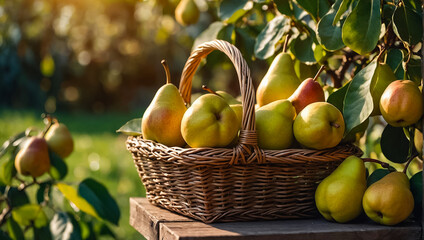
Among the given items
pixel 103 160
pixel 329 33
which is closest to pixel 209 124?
pixel 329 33

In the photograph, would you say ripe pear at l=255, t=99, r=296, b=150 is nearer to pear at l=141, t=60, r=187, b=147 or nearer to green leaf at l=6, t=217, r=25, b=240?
pear at l=141, t=60, r=187, b=147

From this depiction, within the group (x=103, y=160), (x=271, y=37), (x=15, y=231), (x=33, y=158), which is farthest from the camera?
(x=103, y=160)

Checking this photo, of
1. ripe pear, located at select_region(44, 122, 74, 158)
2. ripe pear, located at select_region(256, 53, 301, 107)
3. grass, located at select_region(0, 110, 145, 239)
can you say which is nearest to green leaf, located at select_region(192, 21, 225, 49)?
ripe pear, located at select_region(256, 53, 301, 107)

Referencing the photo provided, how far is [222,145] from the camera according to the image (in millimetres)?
1012

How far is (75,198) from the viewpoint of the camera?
4.83ft

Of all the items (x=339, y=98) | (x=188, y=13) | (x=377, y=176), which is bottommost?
(x=377, y=176)

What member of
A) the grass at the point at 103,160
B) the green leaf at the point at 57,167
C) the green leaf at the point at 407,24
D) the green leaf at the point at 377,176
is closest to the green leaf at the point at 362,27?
the green leaf at the point at 407,24

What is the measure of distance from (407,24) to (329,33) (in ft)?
0.54

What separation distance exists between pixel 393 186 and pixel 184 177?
40 cm

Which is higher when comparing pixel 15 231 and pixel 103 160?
pixel 15 231

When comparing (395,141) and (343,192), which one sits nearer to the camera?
(343,192)

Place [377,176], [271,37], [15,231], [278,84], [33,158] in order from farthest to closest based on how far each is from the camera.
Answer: [15,231], [33,158], [271,37], [278,84], [377,176]

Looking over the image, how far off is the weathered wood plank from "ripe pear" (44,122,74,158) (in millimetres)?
376

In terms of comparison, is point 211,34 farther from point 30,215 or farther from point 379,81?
point 30,215
